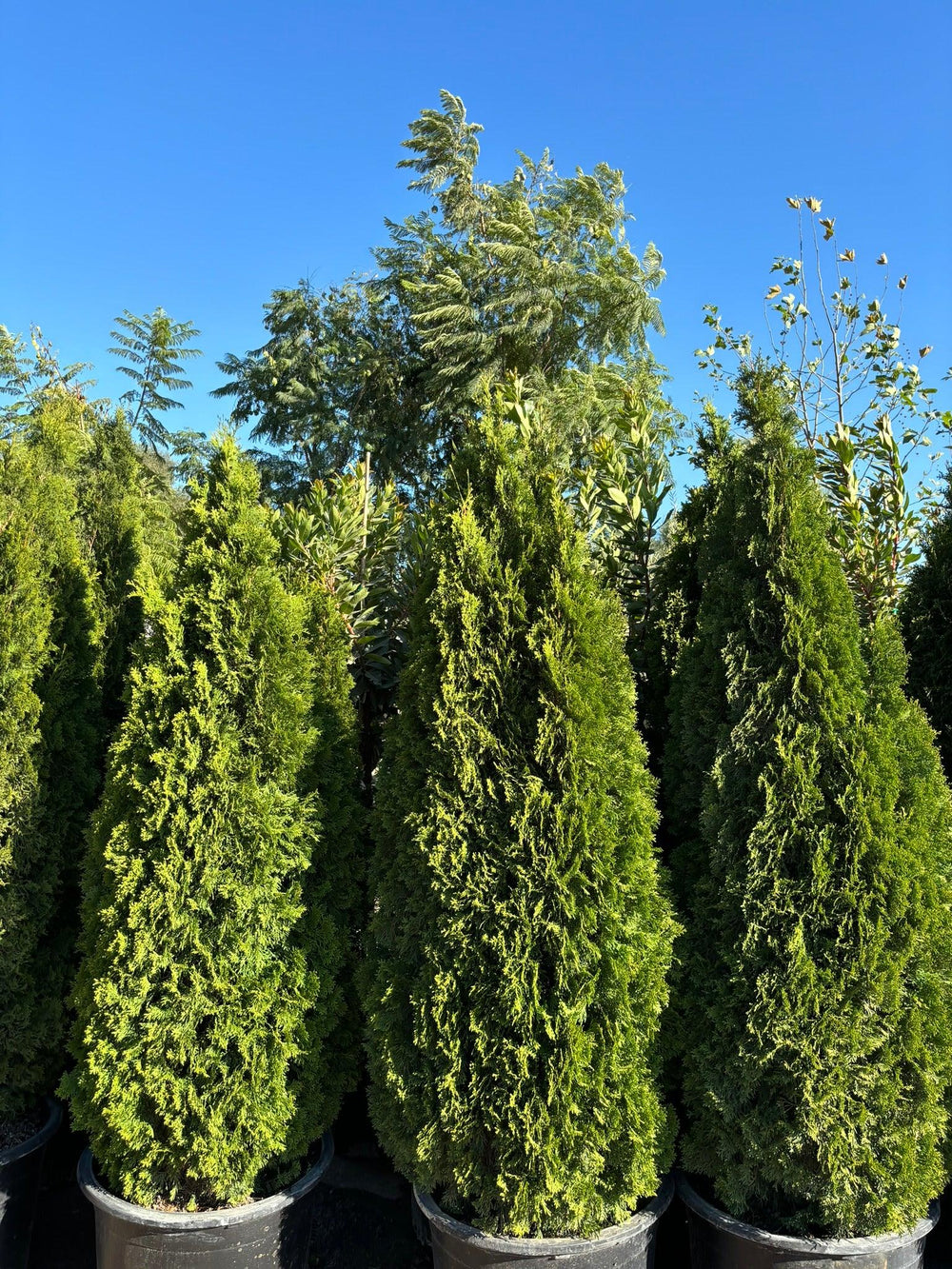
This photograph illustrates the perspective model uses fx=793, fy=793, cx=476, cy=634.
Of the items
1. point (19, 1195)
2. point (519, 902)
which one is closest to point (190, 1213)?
point (19, 1195)

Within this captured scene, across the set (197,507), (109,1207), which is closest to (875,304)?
(197,507)

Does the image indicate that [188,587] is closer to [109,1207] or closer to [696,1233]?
[109,1207]

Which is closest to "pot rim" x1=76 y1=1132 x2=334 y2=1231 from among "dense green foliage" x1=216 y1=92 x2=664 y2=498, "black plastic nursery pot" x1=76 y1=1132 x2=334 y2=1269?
"black plastic nursery pot" x1=76 y1=1132 x2=334 y2=1269

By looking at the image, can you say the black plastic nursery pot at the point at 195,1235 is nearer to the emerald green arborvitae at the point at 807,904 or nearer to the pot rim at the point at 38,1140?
the pot rim at the point at 38,1140

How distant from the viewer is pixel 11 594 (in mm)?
3777

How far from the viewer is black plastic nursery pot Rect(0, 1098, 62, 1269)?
131 inches

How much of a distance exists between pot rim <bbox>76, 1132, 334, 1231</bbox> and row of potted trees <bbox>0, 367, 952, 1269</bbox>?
0.05 ft

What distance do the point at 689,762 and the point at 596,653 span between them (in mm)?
650

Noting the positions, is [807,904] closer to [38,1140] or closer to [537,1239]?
A: [537,1239]

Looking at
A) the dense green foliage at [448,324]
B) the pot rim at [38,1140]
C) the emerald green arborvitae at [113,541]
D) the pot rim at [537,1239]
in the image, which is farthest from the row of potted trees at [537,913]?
the dense green foliage at [448,324]

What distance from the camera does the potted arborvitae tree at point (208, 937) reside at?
2.85 m

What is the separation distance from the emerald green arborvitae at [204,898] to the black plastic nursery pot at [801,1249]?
5.00 feet

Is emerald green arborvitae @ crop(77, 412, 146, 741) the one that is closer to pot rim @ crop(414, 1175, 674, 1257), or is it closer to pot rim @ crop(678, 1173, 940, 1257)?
pot rim @ crop(414, 1175, 674, 1257)

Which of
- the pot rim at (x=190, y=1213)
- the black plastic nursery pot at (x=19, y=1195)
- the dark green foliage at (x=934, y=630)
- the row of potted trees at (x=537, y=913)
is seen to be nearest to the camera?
the row of potted trees at (x=537, y=913)
